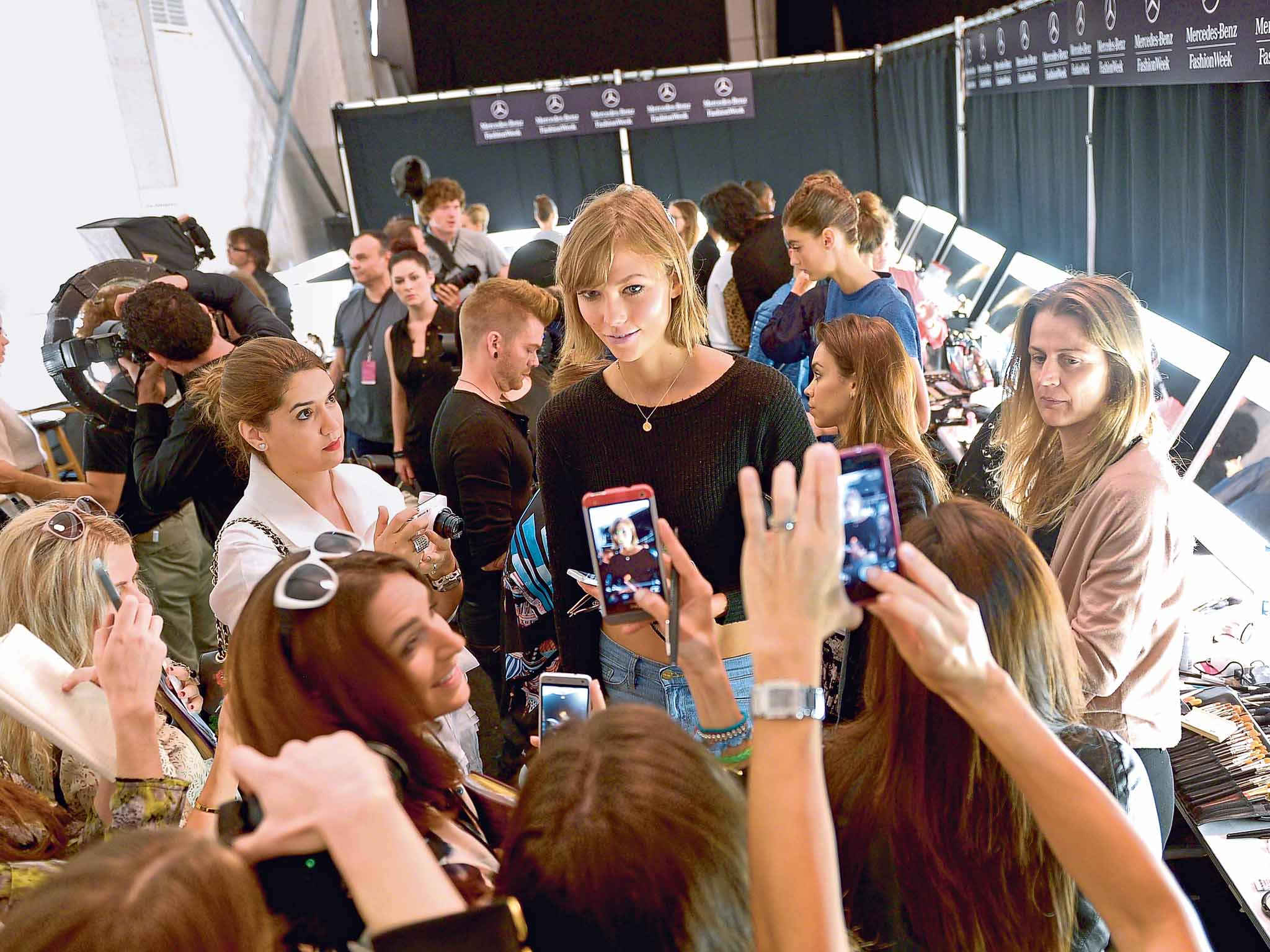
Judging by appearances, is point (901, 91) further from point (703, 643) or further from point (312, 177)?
point (703, 643)

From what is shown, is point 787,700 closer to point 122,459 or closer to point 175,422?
point 175,422

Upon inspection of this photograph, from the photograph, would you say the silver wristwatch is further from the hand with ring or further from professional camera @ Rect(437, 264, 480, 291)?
professional camera @ Rect(437, 264, 480, 291)

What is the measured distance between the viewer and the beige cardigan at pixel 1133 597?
67.1 inches

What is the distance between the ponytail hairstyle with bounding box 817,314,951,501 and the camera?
2.33 metres

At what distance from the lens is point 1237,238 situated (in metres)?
3.58

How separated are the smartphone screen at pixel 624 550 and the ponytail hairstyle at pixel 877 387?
1.05m

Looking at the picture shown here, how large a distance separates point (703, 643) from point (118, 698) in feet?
2.74

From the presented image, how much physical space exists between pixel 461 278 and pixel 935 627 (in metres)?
4.40

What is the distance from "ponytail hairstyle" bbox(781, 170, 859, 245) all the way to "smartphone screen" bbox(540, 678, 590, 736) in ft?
7.12

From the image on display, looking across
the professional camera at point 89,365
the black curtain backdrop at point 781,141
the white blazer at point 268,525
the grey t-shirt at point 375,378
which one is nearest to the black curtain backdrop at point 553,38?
the black curtain backdrop at point 781,141

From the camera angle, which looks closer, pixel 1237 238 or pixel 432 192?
pixel 1237 238

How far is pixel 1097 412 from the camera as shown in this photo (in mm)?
1915

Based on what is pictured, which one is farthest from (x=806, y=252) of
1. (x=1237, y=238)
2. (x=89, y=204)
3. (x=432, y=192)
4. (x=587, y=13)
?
(x=587, y=13)

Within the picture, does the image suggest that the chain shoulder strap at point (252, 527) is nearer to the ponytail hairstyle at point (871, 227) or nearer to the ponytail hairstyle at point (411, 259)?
the ponytail hairstyle at point (411, 259)
